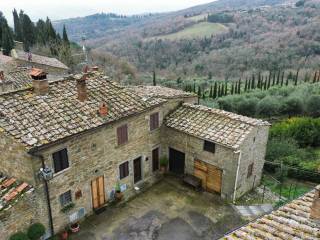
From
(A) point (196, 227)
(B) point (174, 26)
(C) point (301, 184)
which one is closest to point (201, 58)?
(B) point (174, 26)

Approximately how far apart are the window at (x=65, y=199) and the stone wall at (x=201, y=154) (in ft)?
23.9

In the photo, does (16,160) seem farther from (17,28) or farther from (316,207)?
(17,28)


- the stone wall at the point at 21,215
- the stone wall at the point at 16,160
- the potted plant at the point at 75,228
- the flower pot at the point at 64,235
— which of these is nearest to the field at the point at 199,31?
the potted plant at the point at 75,228

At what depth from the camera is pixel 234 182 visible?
58.9 ft

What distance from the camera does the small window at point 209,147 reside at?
1812 cm

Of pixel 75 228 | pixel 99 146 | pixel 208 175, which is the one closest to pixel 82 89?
pixel 99 146

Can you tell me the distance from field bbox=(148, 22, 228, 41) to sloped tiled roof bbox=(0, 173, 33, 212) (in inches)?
3829

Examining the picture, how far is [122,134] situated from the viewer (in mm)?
17531

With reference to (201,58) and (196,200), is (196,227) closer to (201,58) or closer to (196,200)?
(196,200)

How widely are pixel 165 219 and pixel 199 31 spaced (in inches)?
4043

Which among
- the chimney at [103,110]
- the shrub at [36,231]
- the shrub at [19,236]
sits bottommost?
the shrub at [36,231]

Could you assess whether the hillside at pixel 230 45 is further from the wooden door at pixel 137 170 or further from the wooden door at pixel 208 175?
the wooden door at pixel 137 170

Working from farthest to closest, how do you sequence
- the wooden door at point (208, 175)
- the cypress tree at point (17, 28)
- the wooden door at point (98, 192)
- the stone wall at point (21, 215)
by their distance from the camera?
the cypress tree at point (17, 28)
the wooden door at point (208, 175)
the wooden door at point (98, 192)
the stone wall at point (21, 215)

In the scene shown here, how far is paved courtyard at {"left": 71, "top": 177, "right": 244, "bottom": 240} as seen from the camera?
53.2ft
